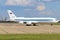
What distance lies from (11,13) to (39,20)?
26.7 meters

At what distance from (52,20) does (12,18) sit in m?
28.2

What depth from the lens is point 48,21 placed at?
88062 mm

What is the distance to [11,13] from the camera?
112 meters

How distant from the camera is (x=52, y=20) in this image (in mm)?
89125

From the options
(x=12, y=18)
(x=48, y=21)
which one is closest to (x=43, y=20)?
(x=48, y=21)

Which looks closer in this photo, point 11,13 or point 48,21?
point 48,21

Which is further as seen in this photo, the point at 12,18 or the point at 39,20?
the point at 12,18

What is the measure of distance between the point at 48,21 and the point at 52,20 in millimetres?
2153

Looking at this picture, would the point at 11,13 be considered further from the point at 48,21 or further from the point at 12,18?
the point at 48,21

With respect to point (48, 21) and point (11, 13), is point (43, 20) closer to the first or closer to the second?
point (48, 21)

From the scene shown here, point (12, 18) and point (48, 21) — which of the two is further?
point (12, 18)

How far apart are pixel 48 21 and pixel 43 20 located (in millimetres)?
2304

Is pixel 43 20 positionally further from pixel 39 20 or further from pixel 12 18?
pixel 12 18

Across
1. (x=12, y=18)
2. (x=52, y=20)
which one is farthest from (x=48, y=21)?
(x=12, y=18)
